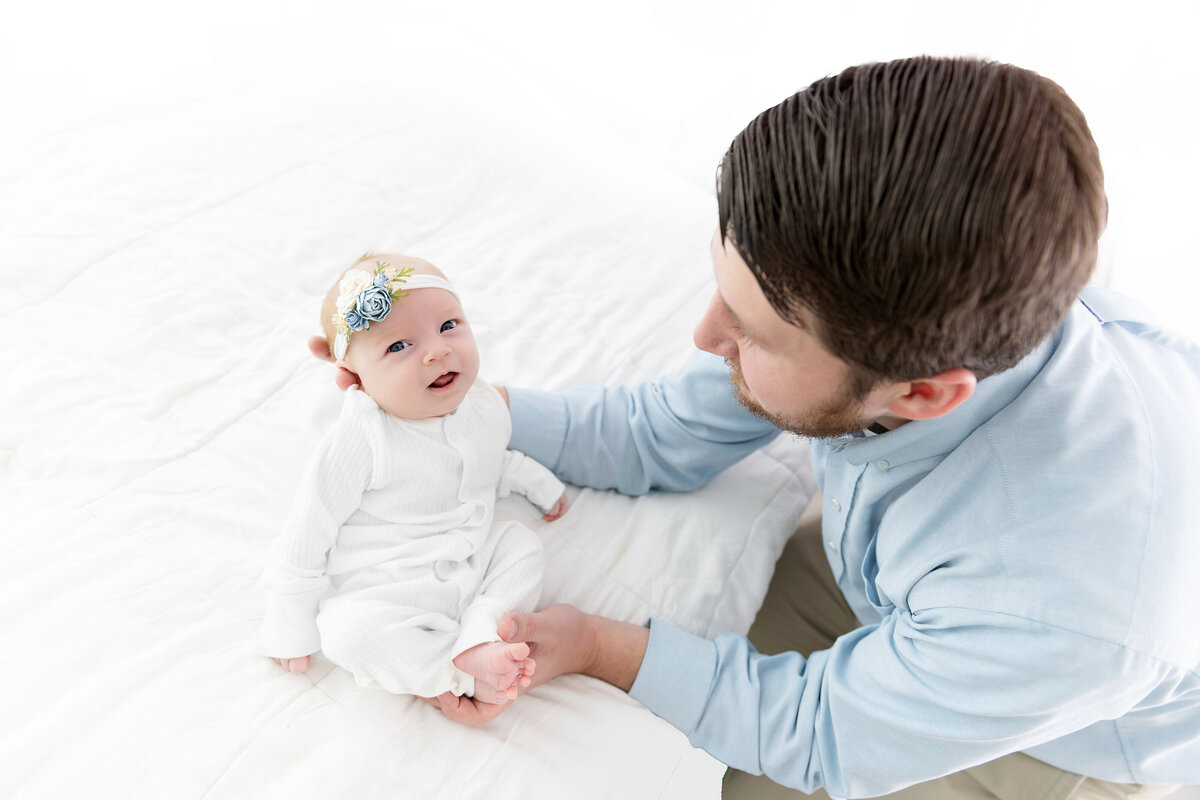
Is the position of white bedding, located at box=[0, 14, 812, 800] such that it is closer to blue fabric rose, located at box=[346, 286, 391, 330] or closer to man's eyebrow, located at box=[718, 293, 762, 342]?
blue fabric rose, located at box=[346, 286, 391, 330]

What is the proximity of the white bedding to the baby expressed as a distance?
0.23 feet

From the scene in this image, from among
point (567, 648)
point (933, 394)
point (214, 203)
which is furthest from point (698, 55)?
point (567, 648)

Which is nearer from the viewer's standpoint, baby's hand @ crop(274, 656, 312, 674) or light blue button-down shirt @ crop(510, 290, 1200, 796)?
light blue button-down shirt @ crop(510, 290, 1200, 796)

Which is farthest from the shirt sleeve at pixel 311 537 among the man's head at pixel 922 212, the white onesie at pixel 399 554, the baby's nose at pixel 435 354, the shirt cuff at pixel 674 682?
the man's head at pixel 922 212

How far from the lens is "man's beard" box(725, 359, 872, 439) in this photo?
0.87m

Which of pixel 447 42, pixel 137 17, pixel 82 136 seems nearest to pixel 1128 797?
pixel 82 136

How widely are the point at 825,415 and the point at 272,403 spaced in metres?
0.78

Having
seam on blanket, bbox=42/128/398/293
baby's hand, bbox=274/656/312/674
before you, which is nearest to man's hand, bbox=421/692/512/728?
baby's hand, bbox=274/656/312/674

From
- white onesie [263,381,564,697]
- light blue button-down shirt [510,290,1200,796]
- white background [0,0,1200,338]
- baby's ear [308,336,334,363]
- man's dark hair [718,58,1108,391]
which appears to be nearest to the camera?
man's dark hair [718,58,1108,391]

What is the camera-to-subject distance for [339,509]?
0.96 meters

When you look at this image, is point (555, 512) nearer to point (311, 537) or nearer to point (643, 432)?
point (643, 432)

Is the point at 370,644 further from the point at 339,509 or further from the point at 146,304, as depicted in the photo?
the point at 146,304

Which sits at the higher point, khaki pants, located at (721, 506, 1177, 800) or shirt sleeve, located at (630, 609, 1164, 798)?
shirt sleeve, located at (630, 609, 1164, 798)

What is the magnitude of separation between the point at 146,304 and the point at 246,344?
0.51 ft
